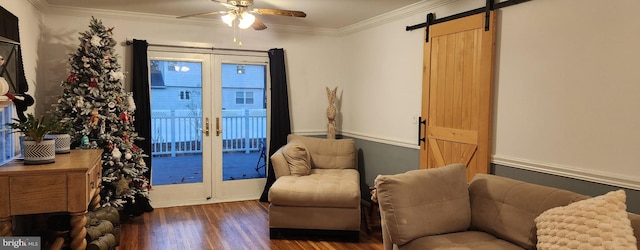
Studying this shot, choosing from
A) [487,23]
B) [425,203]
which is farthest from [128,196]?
[487,23]

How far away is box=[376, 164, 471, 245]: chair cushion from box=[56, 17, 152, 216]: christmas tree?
2.72 metres

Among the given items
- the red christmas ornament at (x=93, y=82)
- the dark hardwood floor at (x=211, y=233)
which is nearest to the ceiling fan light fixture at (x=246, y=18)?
the red christmas ornament at (x=93, y=82)

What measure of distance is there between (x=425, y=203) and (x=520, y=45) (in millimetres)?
1434

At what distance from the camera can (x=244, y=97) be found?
5098mm

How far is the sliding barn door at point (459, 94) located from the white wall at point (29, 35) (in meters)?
3.46

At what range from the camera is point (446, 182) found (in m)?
2.60

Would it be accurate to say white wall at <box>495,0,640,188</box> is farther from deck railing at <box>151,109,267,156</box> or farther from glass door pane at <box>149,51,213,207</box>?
A: glass door pane at <box>149,51,213,207</box>

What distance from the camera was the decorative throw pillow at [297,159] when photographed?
4176 millimetres

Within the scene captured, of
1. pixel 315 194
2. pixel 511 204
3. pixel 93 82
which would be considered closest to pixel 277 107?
pixel 315 194

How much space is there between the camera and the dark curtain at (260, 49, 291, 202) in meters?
5.06

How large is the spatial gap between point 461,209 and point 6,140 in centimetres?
302

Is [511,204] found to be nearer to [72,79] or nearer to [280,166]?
[280,166]

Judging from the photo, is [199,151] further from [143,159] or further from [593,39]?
[593,39]

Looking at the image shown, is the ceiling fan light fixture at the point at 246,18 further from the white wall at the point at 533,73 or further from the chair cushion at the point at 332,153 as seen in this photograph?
the chair cushion at the point at 332,153
